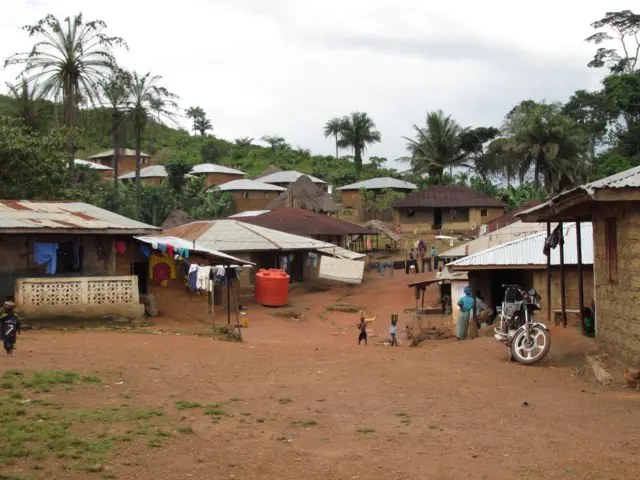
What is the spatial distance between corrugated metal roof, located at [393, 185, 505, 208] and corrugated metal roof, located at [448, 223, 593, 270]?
1383 inches

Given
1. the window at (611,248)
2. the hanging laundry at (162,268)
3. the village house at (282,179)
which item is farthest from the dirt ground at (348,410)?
the village house at (282,179)

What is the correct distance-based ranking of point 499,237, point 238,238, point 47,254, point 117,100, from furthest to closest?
point 117,100 → point 238,238 → point 499,237 → point 47,254

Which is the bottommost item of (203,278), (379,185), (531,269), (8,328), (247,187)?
(8,328)

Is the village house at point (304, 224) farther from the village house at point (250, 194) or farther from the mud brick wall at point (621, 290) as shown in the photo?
the mud brick wall at point (621, 290)

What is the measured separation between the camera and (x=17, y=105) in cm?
4031

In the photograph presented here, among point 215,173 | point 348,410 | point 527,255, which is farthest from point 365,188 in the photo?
point 348,410

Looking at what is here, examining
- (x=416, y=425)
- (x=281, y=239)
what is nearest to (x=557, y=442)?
(x=416, y=425)

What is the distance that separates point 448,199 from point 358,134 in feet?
96.4

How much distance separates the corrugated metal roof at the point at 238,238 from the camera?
3416 cm

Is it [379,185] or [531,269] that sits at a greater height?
[379,185]

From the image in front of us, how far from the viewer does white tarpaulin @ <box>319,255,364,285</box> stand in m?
37.2

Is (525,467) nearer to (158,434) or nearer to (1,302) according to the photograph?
(158,434)

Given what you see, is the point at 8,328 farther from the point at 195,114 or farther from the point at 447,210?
the point at 195,114

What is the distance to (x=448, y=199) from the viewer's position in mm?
58938
